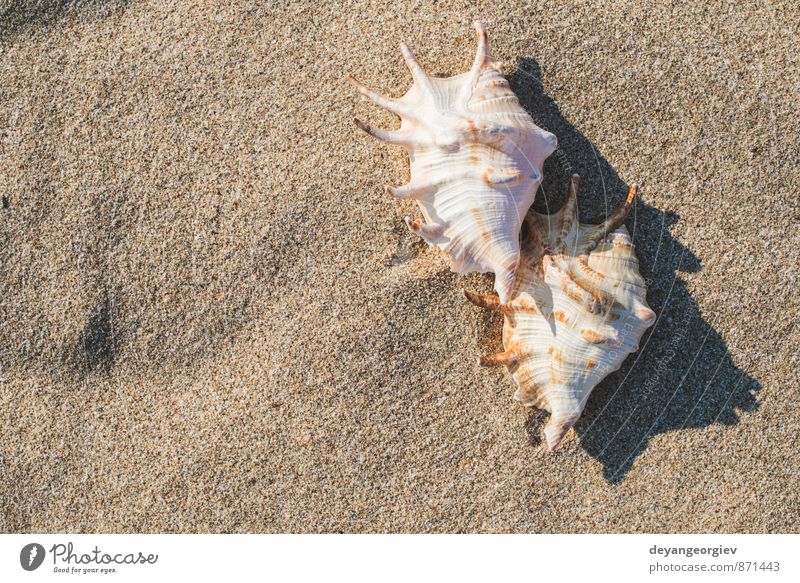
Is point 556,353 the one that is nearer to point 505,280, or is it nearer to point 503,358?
point 503,358

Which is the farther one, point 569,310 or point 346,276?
point 346,276

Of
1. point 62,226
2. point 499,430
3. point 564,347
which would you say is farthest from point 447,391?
point 62,226

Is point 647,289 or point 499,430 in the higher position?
point 647,289

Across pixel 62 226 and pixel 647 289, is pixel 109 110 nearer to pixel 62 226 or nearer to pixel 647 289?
pixel 62 226
